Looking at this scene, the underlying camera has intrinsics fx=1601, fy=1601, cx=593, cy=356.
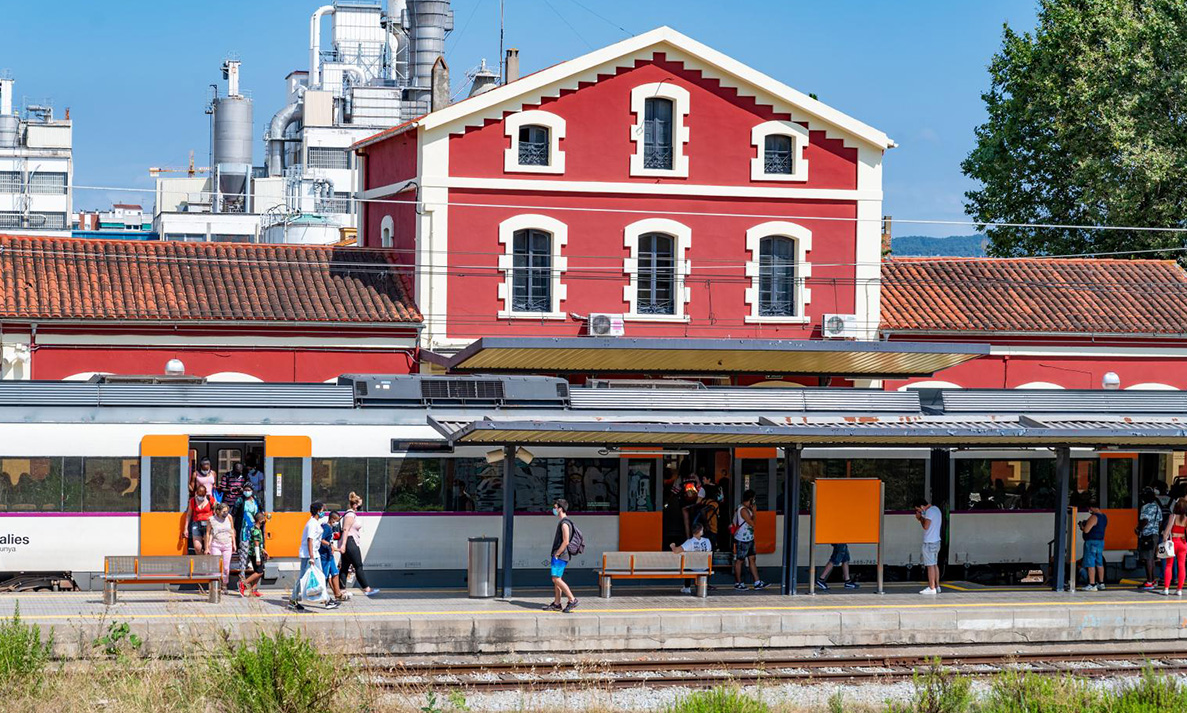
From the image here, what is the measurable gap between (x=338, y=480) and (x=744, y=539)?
6.45 m

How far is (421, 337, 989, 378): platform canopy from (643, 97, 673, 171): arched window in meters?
4.80

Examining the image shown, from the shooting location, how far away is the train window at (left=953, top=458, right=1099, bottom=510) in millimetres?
26984

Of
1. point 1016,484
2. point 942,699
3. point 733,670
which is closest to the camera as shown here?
point 942,699

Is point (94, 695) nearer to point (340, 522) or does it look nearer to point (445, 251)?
point (340, 522)

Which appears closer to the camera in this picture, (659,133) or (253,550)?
(253,550)

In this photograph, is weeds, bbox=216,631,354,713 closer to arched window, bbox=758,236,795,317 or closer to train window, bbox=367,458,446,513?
train window, bbox=367,458,446,513

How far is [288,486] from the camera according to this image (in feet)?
79.8

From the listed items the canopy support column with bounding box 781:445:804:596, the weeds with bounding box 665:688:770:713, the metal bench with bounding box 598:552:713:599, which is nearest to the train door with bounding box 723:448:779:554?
the canopy support column with bounding box 781:445:804:596

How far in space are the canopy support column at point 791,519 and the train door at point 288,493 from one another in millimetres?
7347

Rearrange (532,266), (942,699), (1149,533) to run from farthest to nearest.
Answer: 1. (532,266)
2. (1149,533)
3. (942,699)

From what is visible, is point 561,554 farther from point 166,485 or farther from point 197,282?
point 197,282

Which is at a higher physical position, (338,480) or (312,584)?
(338,480)

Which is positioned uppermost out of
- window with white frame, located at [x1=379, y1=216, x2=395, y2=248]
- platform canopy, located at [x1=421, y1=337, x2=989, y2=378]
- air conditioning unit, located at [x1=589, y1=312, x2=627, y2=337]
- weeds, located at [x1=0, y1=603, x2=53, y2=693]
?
window with white frame, located at [x1=379, y1=216, x2=395, y2=248]

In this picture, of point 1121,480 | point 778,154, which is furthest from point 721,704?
point 778,154
